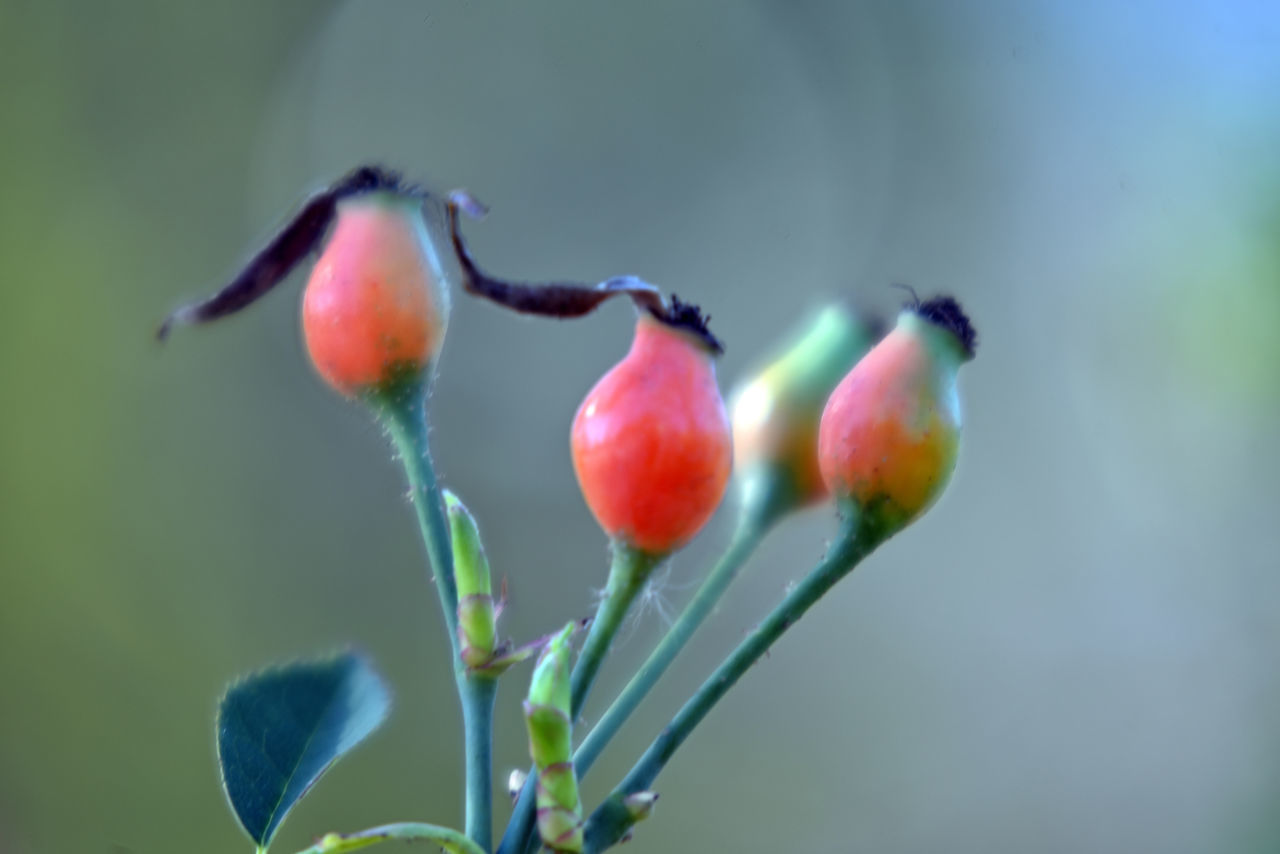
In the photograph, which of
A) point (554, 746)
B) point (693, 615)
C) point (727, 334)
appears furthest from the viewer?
point (727, 334)

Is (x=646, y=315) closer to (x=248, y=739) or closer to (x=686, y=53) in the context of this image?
(x=248, y=739)

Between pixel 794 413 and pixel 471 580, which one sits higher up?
pixel 794 413

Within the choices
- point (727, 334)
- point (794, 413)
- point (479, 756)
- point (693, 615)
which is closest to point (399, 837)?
point (479, 756)

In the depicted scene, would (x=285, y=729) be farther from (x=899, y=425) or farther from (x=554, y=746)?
(x=899, y=425)


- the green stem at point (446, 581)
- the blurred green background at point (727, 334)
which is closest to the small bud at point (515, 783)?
the green stem at point (446, 581)

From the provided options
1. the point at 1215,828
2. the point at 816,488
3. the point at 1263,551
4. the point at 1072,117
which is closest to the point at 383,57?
the point at 1072,117

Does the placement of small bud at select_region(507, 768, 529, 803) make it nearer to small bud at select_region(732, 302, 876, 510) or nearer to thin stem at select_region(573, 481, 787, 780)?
thin stem at select_region(573, 481, 787, 780)
